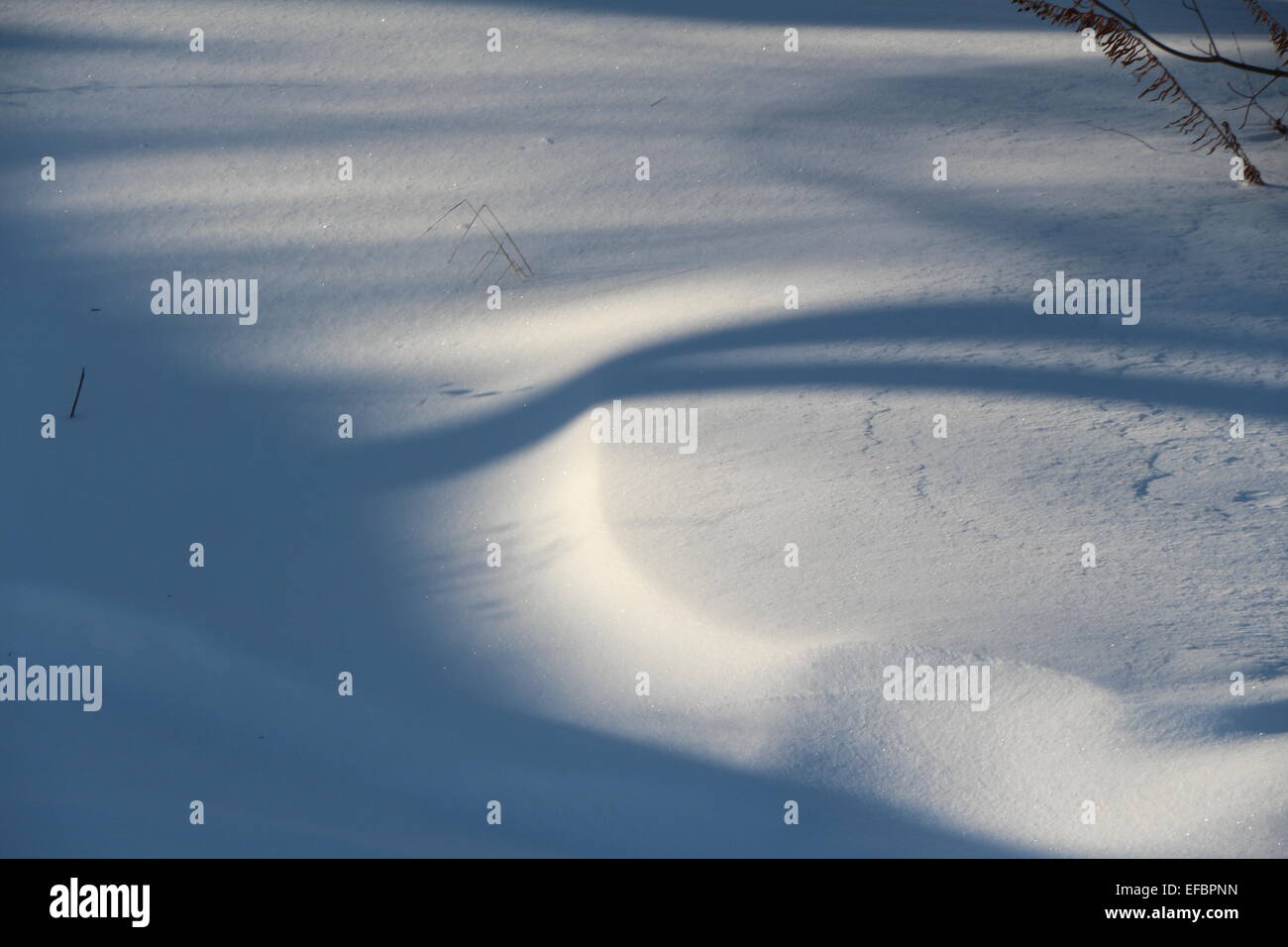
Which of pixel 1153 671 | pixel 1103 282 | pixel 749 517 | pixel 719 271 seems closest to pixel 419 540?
pixel 749 517

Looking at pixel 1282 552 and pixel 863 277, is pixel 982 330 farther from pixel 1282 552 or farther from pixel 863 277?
pixel 1282 552

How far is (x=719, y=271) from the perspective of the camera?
405 cm

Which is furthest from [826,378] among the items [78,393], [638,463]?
[78,393]

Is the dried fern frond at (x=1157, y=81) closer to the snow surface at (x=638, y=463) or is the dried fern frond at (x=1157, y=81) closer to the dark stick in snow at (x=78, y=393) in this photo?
the snow surface at (x=638, y=463)

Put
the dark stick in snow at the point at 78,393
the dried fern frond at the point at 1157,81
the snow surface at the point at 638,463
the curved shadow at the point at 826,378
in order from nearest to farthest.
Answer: the snow surface at the point at 638,463 < the curved shadow at the point at 826,378 < the dark stick in snow at the point at 78,393 < the dried fern frond at the point at 1157,81

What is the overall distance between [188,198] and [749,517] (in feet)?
9.63

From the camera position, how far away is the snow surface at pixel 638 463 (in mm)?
2416

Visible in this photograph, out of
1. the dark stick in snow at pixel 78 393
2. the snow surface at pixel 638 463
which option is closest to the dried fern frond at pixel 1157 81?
the snow surface at pixel 638 463

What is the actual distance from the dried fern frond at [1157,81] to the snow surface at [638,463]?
4.8 inches

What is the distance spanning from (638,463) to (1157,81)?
2.78 m

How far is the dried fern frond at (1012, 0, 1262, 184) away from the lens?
411cm

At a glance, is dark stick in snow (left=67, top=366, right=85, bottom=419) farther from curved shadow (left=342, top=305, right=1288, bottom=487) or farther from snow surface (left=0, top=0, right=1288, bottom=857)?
curved shadow (left=342, top=305, right=1288, bottom=487)

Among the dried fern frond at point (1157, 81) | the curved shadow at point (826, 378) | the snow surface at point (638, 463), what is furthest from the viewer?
the dried fern frond at point (1157, 81)

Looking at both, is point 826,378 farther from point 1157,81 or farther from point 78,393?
point 78,393
